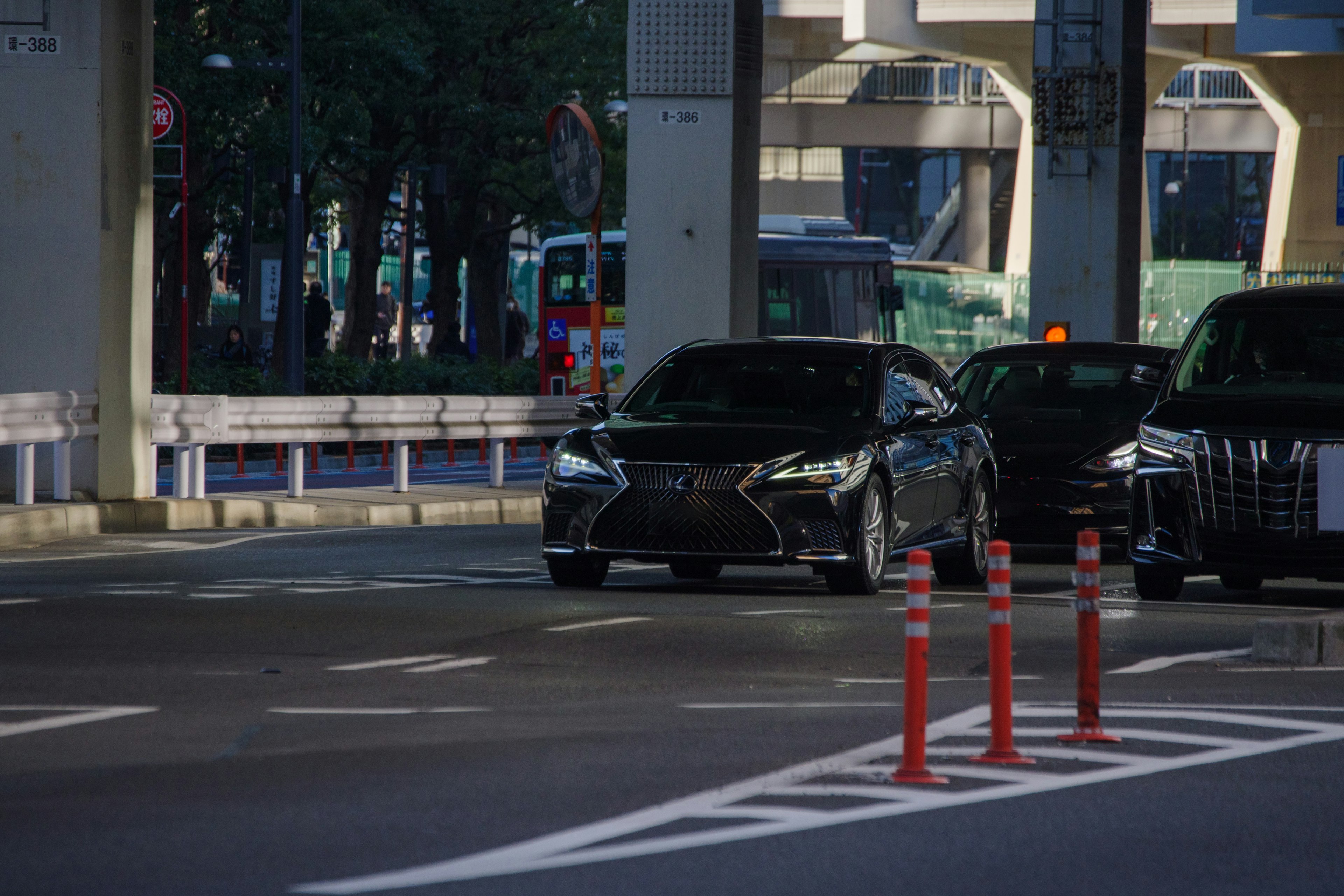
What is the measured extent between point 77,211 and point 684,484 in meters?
7.00

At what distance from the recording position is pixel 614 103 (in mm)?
46812

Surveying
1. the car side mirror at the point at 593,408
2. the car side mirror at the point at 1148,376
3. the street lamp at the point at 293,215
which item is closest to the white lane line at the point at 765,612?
the car side mirror at the point at 593,408

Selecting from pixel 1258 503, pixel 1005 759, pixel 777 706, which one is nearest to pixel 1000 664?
pixel 1005 759

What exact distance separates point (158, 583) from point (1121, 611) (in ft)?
17.8

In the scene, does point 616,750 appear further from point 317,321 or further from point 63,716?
point 317,321

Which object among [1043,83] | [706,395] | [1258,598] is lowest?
[1258,598]

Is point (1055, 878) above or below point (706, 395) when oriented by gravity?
below

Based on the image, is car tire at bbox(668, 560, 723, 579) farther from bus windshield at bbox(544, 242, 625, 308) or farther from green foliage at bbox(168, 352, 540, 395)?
bus windshield at bbox(544, 242, 625, 308)

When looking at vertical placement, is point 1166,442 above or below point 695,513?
above

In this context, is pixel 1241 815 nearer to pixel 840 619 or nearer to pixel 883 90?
pixel 840 619

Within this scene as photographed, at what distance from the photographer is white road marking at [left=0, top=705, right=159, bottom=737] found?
7.88 metres

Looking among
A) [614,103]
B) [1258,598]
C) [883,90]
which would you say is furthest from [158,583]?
[883,90]

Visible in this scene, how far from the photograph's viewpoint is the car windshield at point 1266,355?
13.2 meters

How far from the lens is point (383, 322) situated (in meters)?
54.9
